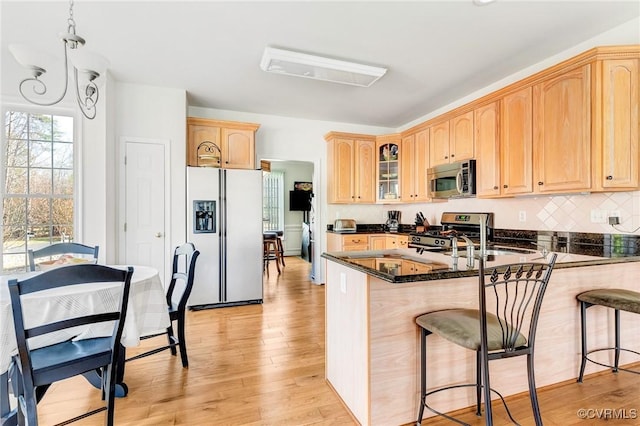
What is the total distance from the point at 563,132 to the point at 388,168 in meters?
2.63

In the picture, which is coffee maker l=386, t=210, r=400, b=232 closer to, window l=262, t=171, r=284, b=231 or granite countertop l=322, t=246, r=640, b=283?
granite countertop l=322, t=246, r=640, b=283

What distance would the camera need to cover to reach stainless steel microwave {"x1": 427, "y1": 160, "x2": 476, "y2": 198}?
3527mm

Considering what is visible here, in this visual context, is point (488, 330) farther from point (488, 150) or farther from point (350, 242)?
point (350, 242)

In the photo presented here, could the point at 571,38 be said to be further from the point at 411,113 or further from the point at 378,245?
the point at 378,245

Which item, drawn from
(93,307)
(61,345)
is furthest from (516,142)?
(61,345)

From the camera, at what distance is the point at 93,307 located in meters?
1.65

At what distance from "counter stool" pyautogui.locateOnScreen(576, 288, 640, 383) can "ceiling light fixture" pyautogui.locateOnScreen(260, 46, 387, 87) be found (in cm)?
254

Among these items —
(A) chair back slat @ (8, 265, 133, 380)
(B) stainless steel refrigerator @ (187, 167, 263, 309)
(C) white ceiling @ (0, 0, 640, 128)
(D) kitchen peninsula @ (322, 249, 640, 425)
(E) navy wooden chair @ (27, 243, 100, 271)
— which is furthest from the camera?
(B) stainless steel refrigerator @ (187, 167, 263, 309)

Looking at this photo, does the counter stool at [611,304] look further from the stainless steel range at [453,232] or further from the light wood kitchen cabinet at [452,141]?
the light wood kitchen cabinet at [452,141]

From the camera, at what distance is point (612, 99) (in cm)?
233

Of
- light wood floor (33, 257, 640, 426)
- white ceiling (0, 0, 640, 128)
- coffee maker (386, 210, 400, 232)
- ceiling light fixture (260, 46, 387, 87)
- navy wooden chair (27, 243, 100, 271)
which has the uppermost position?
white ceiling (0, 0, 640, 128)

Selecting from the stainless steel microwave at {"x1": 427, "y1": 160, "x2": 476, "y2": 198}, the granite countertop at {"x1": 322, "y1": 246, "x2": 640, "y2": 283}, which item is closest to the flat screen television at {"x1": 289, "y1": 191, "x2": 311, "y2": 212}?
the stainless steel microwave at {"x1": 427, "y1": 160, "x2": 476, "y2": 198}

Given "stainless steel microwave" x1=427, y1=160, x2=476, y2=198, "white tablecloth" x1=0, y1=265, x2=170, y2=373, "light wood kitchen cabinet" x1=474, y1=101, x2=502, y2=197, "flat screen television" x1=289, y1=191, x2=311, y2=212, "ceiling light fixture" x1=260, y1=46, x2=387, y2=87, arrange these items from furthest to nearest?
"flat screen television" x1=289, y1=191, x2=311, y2=212 → "stainless steel microwave" x1=427, y1=160, x2=476, y2=198 → "light wood kitchen cabinet" x1=474, y1=101, x2=502, y2=197 → "ceiling light fixture" x1=260, y1=46, x2=387, y2=87 → "white tablecloth" x1=0, y1=265, x2=170, y2=373

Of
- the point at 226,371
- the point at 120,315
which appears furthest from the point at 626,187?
the point at 120,315
